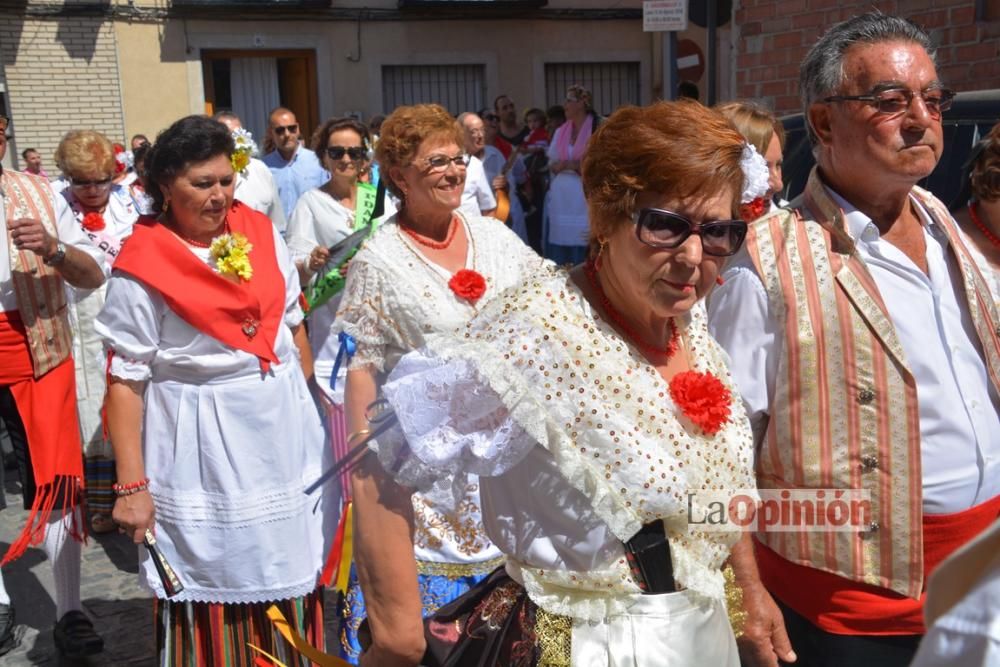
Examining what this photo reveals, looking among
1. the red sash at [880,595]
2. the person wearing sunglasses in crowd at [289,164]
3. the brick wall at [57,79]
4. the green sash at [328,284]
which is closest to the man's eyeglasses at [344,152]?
the green sash at [328,284]

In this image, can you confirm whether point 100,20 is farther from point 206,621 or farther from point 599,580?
point 599,580

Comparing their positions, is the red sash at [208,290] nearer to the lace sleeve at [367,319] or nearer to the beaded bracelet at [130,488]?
the lace sleeve at [367,319]

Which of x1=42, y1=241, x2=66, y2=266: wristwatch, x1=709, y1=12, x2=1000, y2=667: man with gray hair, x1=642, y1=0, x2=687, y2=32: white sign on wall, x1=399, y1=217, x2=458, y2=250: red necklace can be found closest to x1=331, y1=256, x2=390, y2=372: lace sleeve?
x1=399, y1=217, x2=458, y2=250: red necklace

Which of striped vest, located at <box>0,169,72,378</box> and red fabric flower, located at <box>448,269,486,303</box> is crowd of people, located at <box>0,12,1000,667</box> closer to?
red fabric flower, located at <box>448,269,486,303</box>

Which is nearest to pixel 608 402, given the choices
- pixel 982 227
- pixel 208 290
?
pixel 982 227

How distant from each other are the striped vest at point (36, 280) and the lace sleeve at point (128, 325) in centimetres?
120

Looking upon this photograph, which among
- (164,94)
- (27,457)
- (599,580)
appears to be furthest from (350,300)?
(164,94)

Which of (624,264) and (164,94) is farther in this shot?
(164,94)

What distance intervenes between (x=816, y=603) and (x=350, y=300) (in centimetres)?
194

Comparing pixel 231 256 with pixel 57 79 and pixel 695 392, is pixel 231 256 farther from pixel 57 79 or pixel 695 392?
pixel 57 79

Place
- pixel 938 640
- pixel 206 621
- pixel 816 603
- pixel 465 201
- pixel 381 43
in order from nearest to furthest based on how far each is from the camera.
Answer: pixel 938 640 < pixel 816 603 < pixel 206 621 < pixel 465 201 < pixel 381 43

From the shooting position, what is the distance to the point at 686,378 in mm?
2252

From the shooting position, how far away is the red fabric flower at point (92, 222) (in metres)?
6.29

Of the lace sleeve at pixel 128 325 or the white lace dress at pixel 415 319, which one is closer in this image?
the lace sleeve at pixel 128 325
